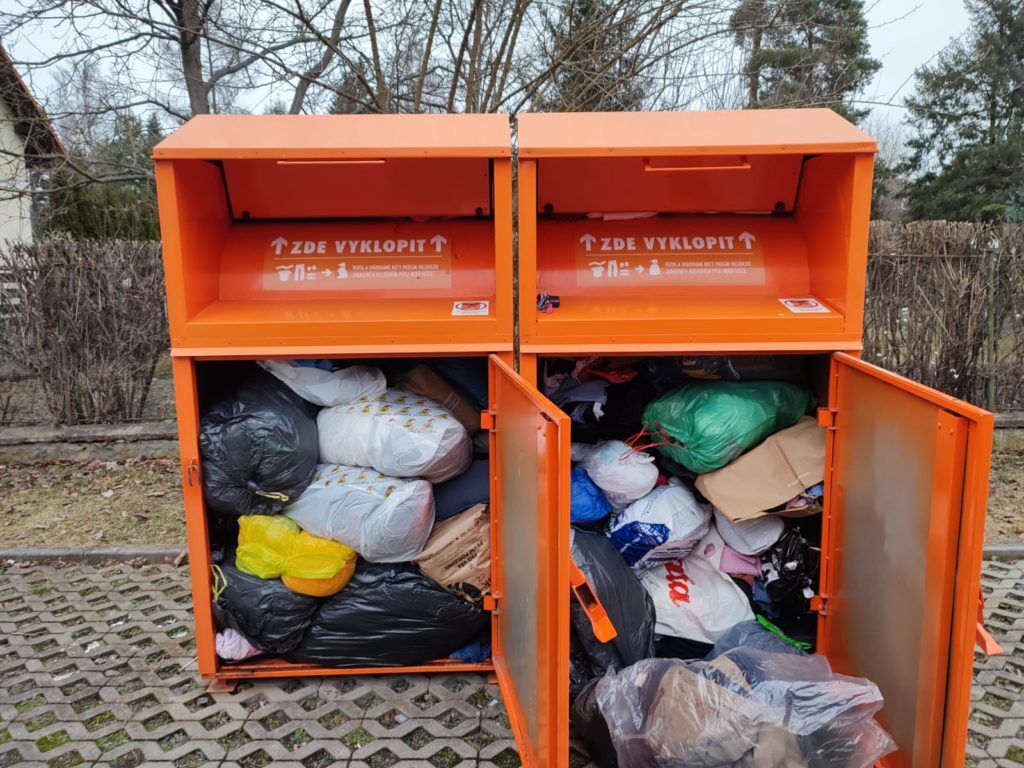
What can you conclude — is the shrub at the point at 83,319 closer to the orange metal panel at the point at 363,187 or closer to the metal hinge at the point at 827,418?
the orange metal panel at the point at 363,187

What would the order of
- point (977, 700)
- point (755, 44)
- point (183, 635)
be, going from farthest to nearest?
point (755, 44)
point (183, 635)
point (977, 700)

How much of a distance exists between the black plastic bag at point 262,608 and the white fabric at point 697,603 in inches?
51.2

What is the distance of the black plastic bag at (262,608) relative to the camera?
2.66 metres

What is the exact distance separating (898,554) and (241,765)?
83.5 inches

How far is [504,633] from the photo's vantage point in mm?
2594

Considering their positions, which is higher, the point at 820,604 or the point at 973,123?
the point at 973,123

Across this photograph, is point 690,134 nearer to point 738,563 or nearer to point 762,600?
point 738,563

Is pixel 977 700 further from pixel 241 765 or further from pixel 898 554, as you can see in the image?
pixel 241 765

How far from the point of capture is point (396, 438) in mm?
2611

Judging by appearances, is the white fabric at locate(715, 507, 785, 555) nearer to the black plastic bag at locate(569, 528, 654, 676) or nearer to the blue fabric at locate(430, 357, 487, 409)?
the black plastic bag at locate(569, 528, 654, 676)

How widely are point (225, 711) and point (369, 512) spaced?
90 centimetres

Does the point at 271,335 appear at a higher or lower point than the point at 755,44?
lower

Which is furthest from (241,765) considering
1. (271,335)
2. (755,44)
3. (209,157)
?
(755,44)

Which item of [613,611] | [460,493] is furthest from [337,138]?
[613,611]
